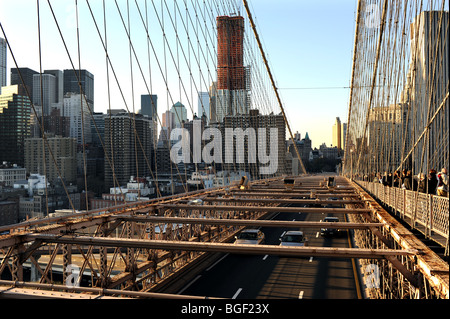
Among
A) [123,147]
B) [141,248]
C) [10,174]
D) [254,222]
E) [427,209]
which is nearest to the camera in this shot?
[427,209]

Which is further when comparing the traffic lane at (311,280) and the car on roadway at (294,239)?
the car on roadway at (294,239)

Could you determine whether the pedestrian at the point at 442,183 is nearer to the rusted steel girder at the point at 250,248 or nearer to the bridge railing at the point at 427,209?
the bridge railing at the point at 427,209

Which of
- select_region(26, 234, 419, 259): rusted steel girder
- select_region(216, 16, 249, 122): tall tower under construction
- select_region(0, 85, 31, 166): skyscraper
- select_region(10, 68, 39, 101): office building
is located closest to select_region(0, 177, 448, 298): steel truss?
select_region(26, 234, 419, 259): rusted steel girder

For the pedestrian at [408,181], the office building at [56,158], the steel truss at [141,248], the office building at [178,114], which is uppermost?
the office building at [178,114]

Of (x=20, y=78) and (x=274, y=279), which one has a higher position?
(x=20, y=78)

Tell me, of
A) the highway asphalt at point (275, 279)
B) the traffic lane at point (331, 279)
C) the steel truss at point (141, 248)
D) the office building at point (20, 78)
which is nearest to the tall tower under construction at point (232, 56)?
the office building at point (20, 78)

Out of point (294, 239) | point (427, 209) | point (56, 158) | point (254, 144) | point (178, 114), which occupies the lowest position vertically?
point (294, 239)

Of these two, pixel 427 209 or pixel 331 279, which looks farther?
pixel 331 279

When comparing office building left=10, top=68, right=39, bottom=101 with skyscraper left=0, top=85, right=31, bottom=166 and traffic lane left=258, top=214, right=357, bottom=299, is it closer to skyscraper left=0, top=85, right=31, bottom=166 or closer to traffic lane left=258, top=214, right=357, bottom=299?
skyscraper left=0, top=85, right=31, bottom=166

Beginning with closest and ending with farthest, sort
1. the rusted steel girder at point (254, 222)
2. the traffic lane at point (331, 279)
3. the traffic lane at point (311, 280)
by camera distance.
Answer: the rusted steel girder at point (254, 222) → the traffic lane at point (331, 279) → the traffic lane at point (311, 280)

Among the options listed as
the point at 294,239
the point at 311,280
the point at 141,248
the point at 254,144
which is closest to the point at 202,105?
the point at 294,239

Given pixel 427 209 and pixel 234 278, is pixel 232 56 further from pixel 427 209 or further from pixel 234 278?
pixel 427 209

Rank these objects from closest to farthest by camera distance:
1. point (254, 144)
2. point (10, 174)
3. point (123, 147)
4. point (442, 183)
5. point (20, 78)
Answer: point (442, 183), point (20, 78), point (10, 174), point (123, 147), point (254, 144)
